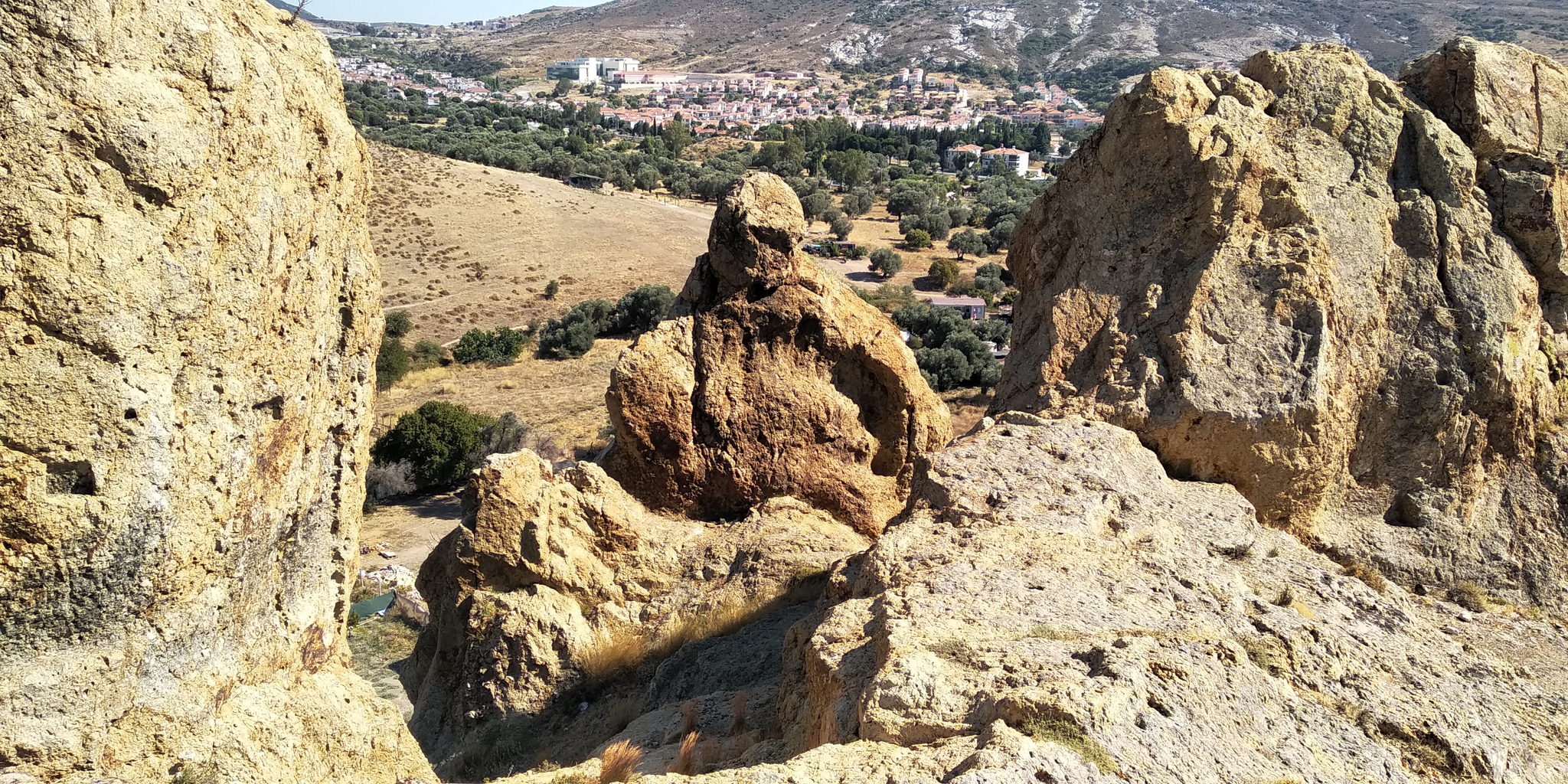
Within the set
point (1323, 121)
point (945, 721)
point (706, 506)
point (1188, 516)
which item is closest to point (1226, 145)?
point (1323, 121)

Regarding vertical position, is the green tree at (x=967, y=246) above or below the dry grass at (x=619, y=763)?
below

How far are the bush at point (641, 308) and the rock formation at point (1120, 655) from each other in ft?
110

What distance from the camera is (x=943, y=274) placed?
5106cm

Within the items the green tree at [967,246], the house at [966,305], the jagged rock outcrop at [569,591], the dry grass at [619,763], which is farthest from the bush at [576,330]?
the dry grass at [619,763]

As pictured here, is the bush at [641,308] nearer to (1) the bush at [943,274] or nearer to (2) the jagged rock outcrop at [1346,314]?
(1) the bush at [943,274]

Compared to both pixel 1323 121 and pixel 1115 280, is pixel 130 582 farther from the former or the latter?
pixel 1323 121

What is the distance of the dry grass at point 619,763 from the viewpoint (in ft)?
18.2

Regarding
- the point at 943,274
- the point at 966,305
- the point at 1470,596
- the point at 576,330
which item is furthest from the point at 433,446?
the point at 943,274

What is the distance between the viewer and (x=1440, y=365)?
26.9 ft

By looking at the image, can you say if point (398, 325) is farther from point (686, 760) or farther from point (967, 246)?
point (686, 760)

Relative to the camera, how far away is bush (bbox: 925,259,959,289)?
51031 millimetres

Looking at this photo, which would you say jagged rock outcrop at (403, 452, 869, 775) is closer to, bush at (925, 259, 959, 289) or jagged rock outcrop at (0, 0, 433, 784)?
jagged rock outcrop at (0, 0, 433, 784)

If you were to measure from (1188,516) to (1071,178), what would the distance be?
11.6ft

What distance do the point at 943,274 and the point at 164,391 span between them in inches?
1892
